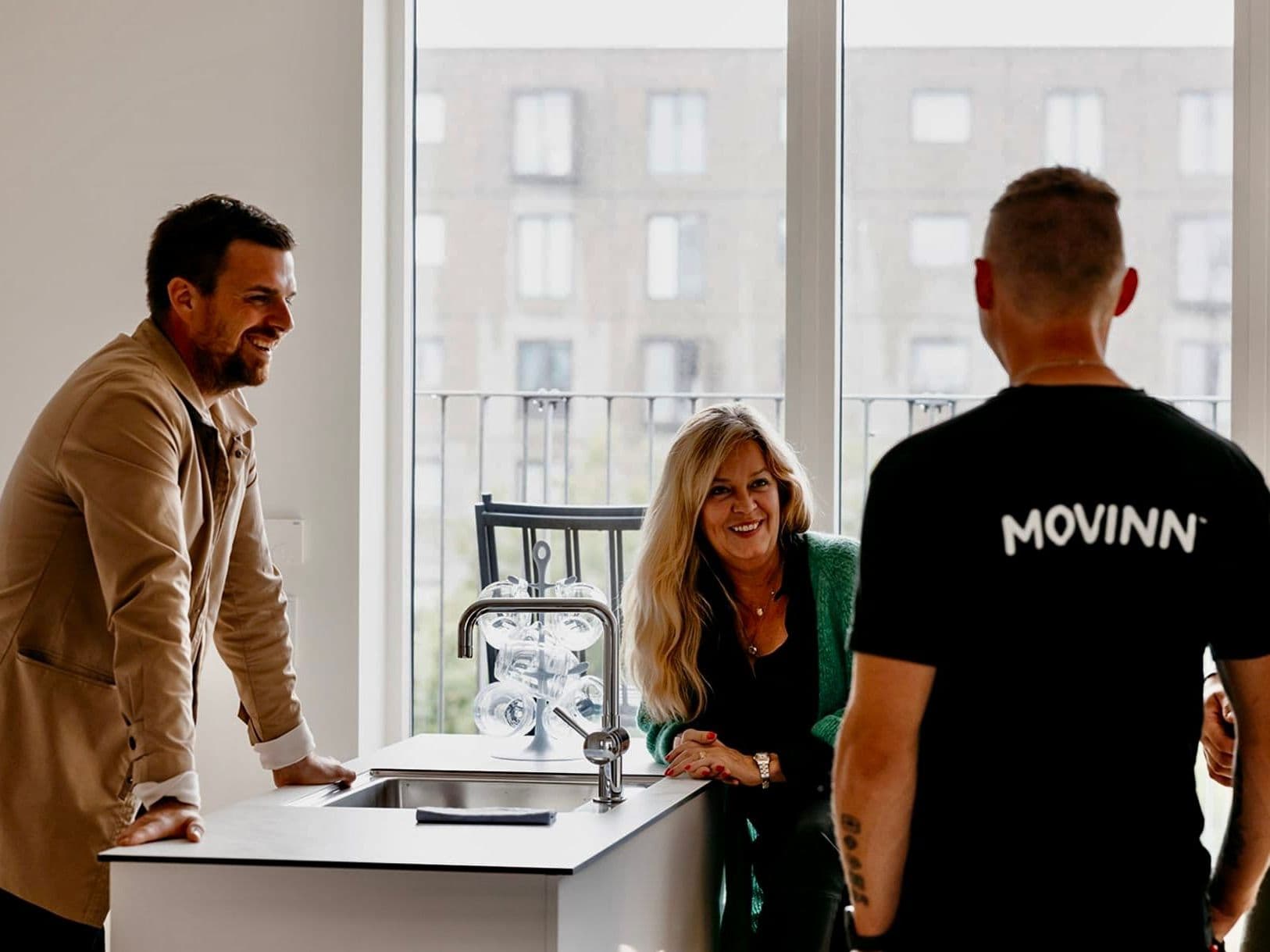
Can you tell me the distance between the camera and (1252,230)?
315cm

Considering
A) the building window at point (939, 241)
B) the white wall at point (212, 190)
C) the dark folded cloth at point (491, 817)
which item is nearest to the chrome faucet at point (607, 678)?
the dark folded cloth at point (491, 817)

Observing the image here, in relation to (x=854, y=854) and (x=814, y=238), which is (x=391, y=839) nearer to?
(x=854, y=854)

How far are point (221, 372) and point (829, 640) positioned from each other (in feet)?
3.62

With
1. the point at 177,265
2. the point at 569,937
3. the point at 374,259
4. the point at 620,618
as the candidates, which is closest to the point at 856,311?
the point at 620,618

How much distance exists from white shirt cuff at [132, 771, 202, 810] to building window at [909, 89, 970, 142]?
87.5 inches

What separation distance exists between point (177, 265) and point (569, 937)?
1115 mm

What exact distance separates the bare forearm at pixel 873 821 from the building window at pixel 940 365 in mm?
1997

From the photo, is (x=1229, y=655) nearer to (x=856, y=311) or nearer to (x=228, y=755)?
(x=228, y=755)

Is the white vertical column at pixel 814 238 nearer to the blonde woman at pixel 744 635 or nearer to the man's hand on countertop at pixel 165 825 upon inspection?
the blonde woman at pixel 744 635

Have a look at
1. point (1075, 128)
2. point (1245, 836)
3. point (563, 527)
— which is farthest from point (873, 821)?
point (1075, 128)

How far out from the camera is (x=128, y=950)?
177 centimetres

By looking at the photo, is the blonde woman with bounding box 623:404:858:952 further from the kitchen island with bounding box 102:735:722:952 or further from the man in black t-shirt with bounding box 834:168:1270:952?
the man in black t-shirt with bounding box 834:168:1270:952

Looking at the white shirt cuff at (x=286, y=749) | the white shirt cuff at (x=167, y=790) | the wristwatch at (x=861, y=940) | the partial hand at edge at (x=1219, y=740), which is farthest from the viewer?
the white shirt cuff at (x=286, y=749)

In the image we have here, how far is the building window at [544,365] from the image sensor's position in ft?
11.5
